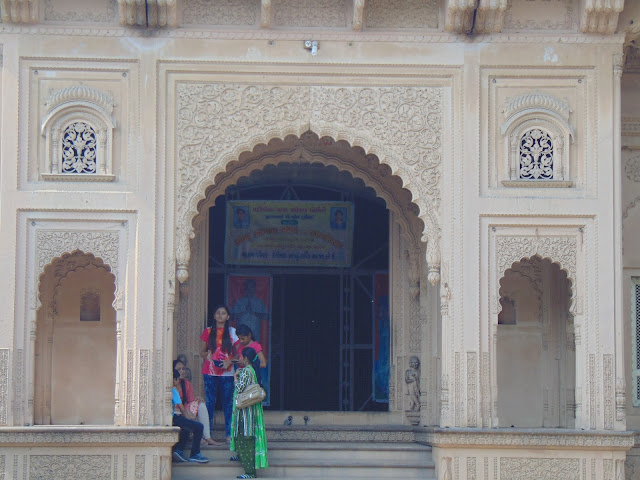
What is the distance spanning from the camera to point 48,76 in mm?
11047

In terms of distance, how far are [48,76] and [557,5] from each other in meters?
4.29

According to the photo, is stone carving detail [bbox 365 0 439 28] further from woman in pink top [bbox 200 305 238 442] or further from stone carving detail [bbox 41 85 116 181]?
woman in pink top [bbox 200 305 238 442]

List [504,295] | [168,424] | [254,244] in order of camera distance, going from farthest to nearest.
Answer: [254,244] < [504,295] < [168,424]

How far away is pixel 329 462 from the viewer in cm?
1131

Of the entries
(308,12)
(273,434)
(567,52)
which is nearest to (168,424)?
(273,434)

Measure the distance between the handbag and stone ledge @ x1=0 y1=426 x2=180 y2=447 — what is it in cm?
64

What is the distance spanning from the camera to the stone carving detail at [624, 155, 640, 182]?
40.7 feet

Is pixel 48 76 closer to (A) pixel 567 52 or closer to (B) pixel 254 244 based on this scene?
(B) pixel 254 244

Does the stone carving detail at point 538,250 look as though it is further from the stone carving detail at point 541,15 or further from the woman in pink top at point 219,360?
the woman in pink top at point 219,360

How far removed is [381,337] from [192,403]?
2352 millimetres

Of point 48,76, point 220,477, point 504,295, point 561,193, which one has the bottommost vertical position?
point 220,477

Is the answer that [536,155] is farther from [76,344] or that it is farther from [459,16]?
[76,344]

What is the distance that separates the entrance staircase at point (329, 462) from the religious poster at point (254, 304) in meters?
1.40

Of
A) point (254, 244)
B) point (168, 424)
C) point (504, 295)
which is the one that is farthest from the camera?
point (254, 244)
